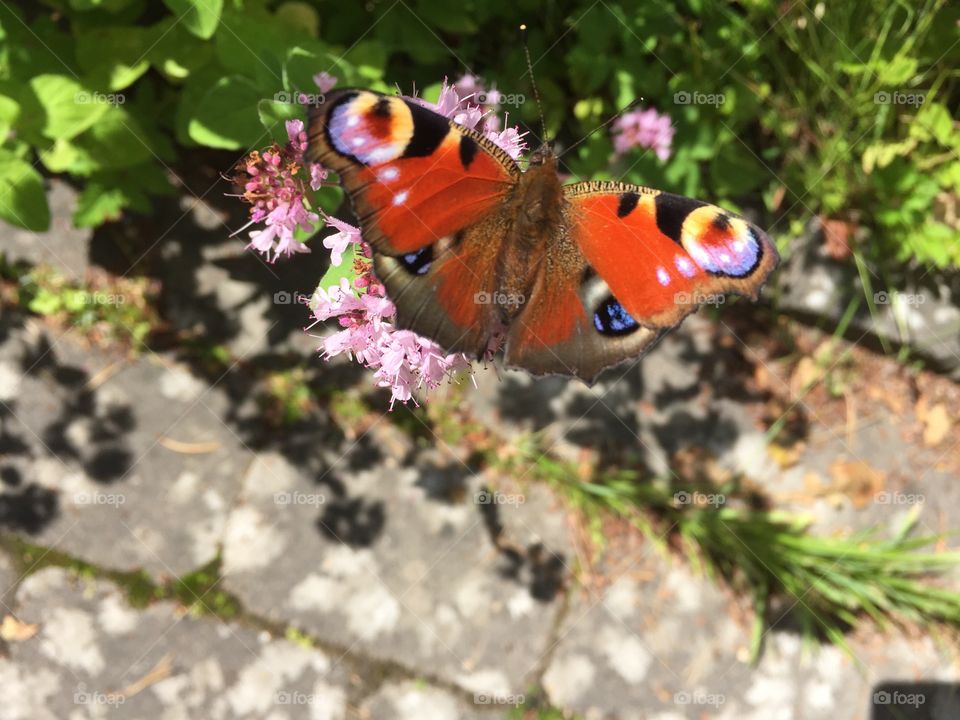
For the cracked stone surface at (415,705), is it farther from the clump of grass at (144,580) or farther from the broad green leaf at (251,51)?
the broad green leaf at (251,51)

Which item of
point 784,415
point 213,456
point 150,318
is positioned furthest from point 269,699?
point 784,415

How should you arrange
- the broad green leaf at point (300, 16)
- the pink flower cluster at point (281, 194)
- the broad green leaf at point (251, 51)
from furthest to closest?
the broad green leaf at point (300, 16) → the broad green leaf at point (251, 51) → the pink flower cluster at point (281, 194)

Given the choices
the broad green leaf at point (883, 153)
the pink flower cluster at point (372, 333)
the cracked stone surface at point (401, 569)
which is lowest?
the cracked stone surface at point (401, 569)

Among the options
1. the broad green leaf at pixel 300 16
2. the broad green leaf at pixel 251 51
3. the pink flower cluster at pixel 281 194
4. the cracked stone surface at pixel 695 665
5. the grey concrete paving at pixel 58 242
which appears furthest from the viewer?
the cracked stone surface at pixel 695 665

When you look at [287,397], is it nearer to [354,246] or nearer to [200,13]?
[354,246]

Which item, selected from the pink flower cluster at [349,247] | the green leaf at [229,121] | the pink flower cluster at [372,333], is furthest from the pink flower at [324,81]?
the pink flower cluster at [372,333]

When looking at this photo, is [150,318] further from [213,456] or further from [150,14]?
[150,14]
